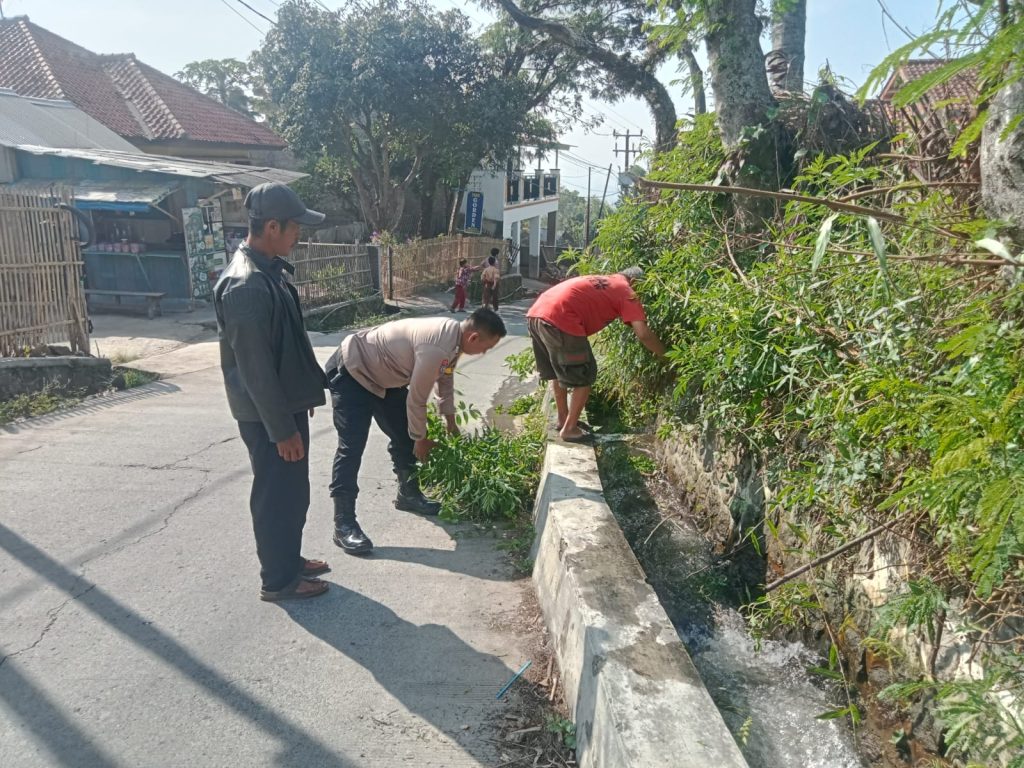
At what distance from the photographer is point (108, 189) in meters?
13.1

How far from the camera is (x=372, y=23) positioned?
1914cm

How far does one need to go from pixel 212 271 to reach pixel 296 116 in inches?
268

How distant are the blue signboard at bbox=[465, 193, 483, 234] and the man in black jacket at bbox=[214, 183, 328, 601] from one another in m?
24.3

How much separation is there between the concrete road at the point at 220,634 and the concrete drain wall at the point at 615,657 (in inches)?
12.7

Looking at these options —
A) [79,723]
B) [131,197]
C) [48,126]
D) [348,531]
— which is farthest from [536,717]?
[48,126]

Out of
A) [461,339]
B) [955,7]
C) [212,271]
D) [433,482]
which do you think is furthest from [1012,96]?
[212,271]

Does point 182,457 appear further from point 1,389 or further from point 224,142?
point 224,142

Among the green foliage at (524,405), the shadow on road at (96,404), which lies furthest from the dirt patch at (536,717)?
the shadow on road at (96,404)

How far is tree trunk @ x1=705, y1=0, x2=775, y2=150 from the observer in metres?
6.12

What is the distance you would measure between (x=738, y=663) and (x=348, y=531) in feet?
6.89

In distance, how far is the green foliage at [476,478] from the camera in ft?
14.8

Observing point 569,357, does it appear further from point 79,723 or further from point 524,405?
point 79,723

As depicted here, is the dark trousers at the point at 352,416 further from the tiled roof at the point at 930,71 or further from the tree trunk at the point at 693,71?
the tree trunk at the point at 693,71

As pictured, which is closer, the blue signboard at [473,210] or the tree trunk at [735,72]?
the tree trunk at [735,72]
